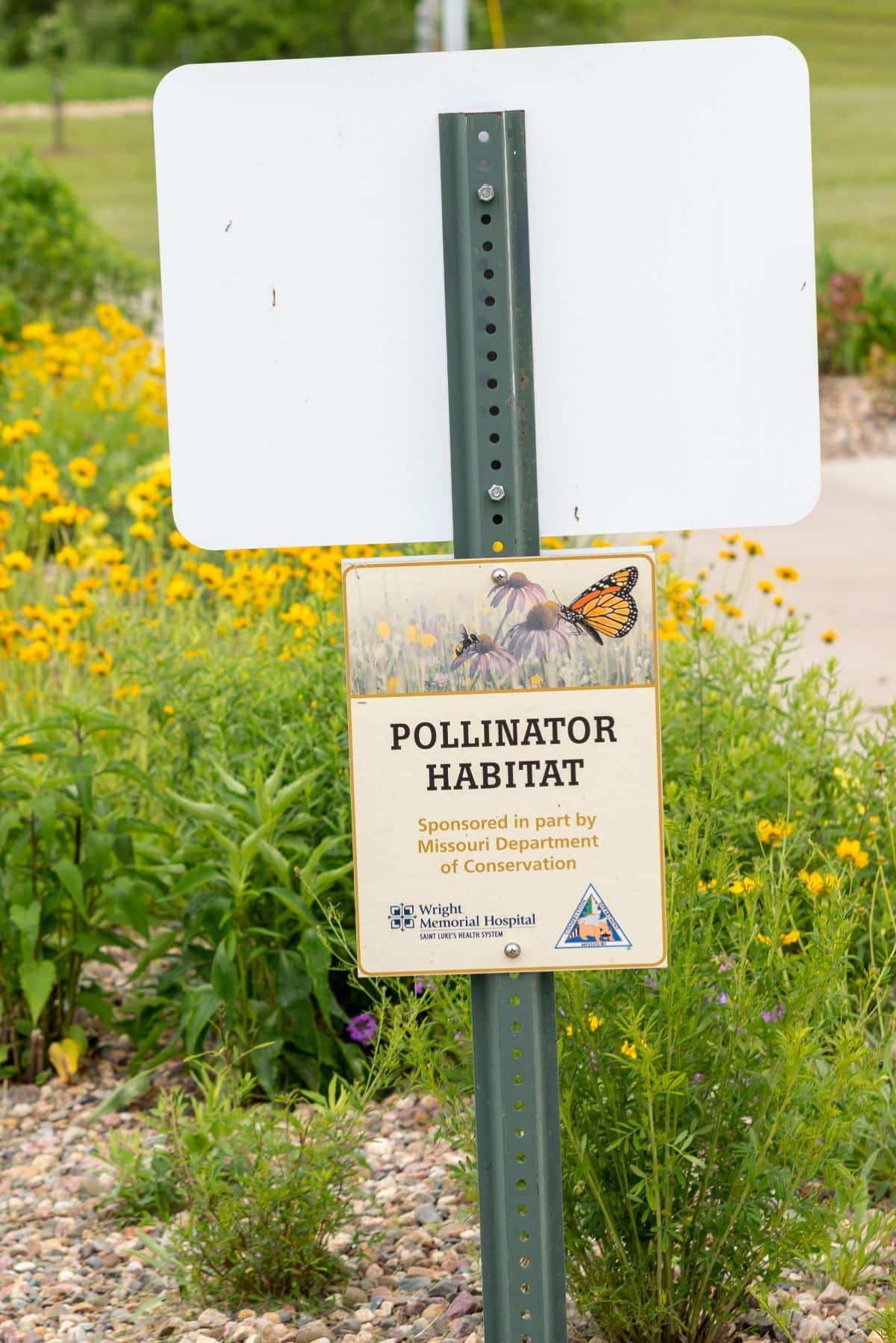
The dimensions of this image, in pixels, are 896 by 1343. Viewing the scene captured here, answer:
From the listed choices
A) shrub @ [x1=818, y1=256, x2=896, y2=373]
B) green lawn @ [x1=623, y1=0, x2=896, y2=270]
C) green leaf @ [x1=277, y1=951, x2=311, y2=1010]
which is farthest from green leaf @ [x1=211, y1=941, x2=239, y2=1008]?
green lawn @ [x1=623, y1=0, x2=896, y2=270]

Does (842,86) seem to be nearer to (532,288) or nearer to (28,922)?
(28,922)

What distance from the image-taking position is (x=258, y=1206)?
2.42m

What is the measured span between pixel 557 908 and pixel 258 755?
147 centimetres

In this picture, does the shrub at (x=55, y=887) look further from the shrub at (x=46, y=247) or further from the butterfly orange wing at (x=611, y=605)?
the shrub at (x=46, y=247)

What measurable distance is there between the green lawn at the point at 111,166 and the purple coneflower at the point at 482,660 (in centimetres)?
2168

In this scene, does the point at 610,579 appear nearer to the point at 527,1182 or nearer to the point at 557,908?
the point at 557,908

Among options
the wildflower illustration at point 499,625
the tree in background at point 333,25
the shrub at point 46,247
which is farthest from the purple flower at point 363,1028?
the tree in background at point 333,25

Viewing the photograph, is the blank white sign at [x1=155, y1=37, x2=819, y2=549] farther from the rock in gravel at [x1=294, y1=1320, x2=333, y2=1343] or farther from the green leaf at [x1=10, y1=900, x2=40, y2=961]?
the green leaf at [x1=10, y1=900, x2=40, y2=961]

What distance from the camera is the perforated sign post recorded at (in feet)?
5.78

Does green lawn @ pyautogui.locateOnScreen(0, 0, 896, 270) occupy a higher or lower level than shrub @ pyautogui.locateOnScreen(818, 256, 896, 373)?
higher

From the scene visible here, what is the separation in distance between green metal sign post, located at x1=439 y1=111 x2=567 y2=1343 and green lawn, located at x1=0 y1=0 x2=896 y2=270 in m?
12.9

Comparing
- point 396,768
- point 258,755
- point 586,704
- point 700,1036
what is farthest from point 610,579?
point 258,755

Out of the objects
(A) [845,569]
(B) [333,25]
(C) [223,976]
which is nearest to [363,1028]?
(C) [223,976]

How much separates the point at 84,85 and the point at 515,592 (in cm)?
4667
